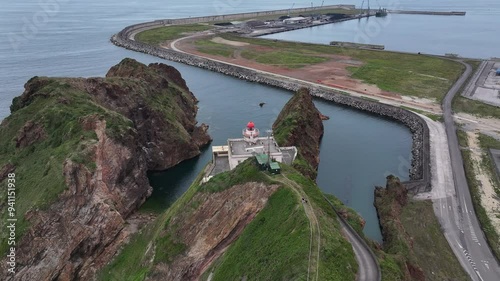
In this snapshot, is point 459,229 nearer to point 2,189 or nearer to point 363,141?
point 363,141

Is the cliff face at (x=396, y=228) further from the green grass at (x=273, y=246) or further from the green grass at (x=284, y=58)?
the green grass at (x=284, y=58)

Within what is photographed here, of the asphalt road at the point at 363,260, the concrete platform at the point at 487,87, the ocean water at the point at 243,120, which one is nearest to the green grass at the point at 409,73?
the concrete platform at the point at 487,87

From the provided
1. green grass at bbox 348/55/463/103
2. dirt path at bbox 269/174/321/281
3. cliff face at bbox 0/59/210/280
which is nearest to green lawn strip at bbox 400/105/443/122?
green grass at bbox 348/55/463/103

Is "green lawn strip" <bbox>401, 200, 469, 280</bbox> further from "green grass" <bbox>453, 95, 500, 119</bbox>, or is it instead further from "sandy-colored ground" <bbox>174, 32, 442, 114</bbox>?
"sandy-colored ground" <bbox>174, 32, 442, 114</bbox>

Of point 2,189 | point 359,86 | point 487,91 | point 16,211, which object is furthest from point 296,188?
point 487,91

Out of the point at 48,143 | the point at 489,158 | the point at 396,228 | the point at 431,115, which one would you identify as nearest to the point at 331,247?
the point at 396,228

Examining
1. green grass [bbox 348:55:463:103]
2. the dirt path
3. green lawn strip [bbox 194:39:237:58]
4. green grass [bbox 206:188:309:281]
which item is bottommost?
green grass [bbox 348:55:463:103]
